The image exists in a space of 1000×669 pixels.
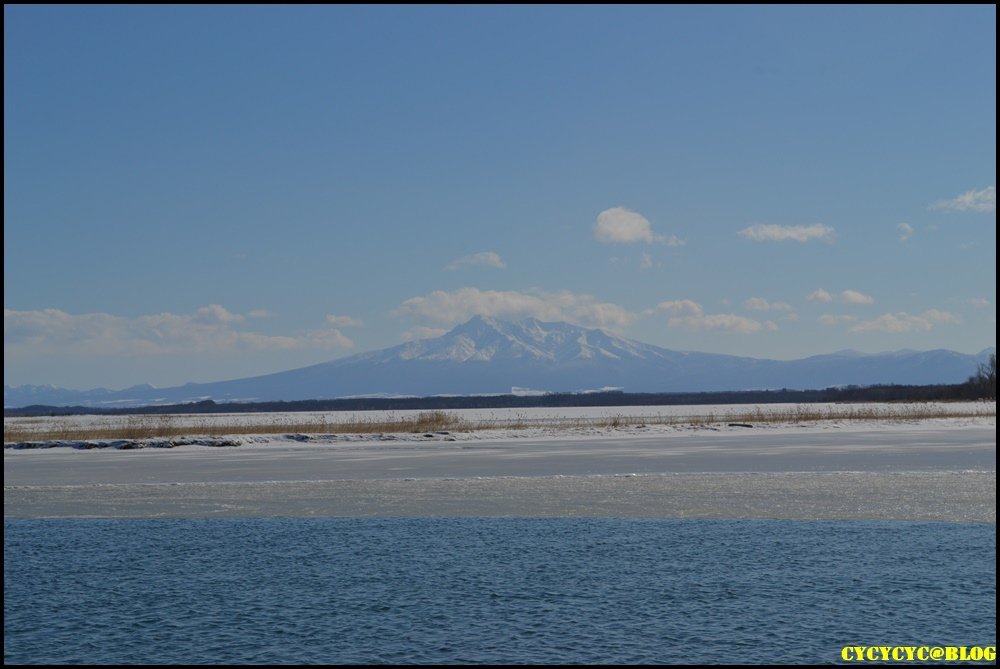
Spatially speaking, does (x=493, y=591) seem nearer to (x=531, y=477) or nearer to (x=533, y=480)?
(x=533, y=480)

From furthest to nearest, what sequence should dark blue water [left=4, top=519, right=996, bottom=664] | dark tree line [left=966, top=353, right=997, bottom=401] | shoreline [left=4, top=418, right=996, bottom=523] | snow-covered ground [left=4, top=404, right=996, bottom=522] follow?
dark tree line [left=966, top=353, right=997, bottom=401] < snow-covered ground [left=4, top=404, right=996, bottom=522] < shoreline [left=4, top=418, right=996, bottom=523] < dark blue water [left=4, top=519, right=996, bottom=664]

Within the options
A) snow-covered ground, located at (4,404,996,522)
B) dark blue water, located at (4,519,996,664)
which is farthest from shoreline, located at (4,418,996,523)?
dark blue water, located at (4,519,996,664)

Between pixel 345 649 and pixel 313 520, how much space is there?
6292mm

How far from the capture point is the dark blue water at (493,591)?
7570mm

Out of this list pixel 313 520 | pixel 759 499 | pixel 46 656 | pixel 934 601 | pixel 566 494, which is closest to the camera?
pixel 46 656

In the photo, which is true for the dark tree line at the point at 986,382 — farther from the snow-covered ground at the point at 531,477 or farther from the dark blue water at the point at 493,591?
the dark blue water at the point at 493,591

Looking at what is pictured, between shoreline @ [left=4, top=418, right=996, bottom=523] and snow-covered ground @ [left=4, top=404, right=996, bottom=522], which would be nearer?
shoreline @ [left=4, top=418, right=996, bottom=523]

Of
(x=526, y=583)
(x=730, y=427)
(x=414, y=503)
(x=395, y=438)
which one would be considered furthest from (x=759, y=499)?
(x=730, y=427)

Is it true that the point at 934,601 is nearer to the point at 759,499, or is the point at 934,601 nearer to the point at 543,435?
the point at 759,499

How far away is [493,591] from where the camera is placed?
9.32 m

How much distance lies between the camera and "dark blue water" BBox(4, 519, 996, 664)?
7570mm

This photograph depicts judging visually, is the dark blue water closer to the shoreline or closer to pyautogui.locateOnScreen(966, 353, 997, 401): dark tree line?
the shoreline

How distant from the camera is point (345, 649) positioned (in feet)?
24.7

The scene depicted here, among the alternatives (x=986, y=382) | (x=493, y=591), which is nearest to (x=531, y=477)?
(x=493, y=591)
